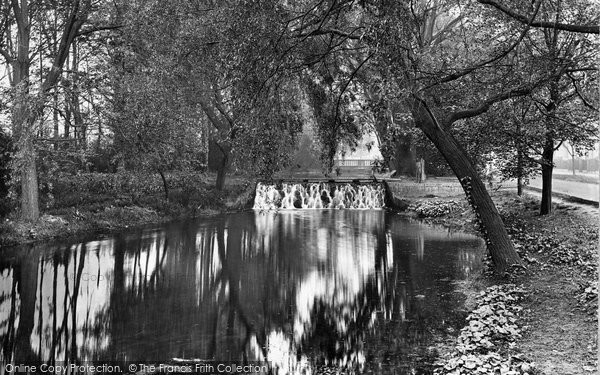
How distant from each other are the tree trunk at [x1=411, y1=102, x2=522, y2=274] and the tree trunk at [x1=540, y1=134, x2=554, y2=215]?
215 inches

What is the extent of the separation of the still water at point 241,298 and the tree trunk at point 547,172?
8.37 feet

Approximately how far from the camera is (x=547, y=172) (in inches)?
661

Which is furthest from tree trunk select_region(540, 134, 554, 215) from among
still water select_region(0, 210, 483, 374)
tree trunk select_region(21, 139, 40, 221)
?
tree trunk select_region(21, 139, 40, 221)

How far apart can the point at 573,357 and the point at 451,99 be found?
33.8 feet

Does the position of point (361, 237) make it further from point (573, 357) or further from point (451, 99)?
point (573, 357)

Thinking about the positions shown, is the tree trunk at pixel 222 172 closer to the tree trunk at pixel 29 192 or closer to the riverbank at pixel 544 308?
the tree trunk at pixel 29 192

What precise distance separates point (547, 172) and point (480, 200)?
6.60 metres

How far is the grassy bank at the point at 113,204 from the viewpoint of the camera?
18.9 metres

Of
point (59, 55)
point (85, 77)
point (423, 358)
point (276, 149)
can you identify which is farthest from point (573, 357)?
point (59, 55)

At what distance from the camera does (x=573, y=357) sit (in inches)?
269

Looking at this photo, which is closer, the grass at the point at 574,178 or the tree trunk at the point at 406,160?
the grass at the point at 574,178

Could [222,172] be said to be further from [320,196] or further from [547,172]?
[547,172]

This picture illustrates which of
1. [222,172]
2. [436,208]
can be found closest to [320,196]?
[222,172]

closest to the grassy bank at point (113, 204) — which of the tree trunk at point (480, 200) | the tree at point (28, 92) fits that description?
the tree at point (28, 92)
